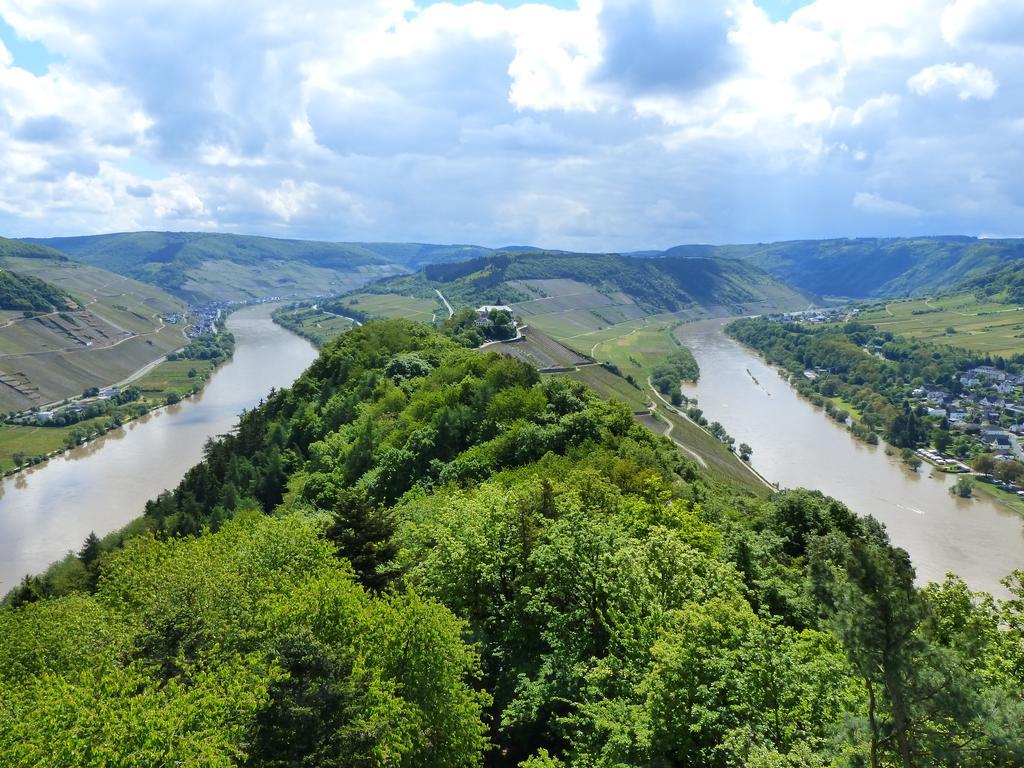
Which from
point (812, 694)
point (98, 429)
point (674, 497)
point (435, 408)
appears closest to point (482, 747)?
point (812, 694)

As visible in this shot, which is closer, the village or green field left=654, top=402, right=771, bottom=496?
green field left=654, top=402, right=771, bottom=496

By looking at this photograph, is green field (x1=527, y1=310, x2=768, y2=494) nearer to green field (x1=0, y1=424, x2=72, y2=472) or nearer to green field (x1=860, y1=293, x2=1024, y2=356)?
green field (x1=860, y1=293, x2=1024, y2=356)

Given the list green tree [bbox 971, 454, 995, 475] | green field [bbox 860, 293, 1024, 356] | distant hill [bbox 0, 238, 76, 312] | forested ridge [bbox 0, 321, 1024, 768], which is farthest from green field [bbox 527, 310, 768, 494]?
distant hill [bbox 0, 238, 76, 312]

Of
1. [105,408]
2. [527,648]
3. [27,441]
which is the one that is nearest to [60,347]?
[105,408]

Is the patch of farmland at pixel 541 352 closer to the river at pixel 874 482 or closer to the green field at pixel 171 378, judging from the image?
the river at pixel 874 482

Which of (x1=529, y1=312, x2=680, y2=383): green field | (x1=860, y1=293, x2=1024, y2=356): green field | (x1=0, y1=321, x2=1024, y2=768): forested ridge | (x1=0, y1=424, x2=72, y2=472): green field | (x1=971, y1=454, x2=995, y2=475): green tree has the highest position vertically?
(x1=0, y1=321, x2=1024, y2=768): forested ridge

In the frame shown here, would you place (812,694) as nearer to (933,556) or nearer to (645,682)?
(645,682)

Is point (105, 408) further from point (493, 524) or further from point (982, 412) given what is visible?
point (982, 412)

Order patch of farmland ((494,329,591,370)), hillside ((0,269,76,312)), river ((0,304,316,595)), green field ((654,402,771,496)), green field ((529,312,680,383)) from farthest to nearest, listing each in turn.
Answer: hillside ((0,269,76,312))
green field ((529,312,680,383))
patch of farmland ((494,329,591,370))
river ((0,304,316,595))
green field ((654,402,771,496))

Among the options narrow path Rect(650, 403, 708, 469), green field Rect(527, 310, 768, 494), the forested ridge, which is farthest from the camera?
green field Rect(527, 310, 768, 494)
